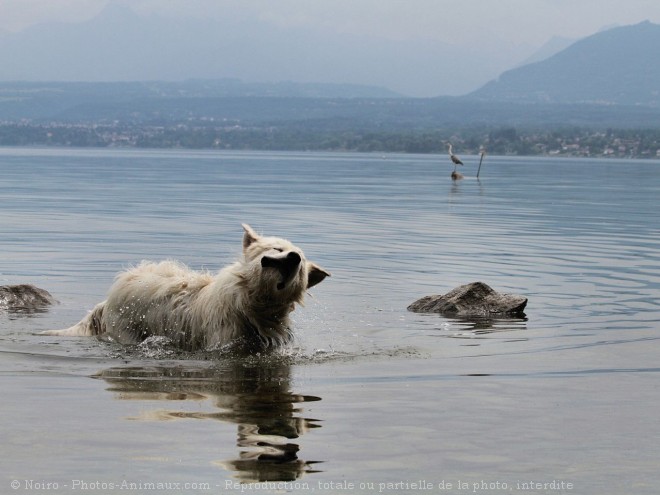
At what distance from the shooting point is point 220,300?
13438mm

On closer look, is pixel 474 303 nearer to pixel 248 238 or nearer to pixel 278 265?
pixel 248 238

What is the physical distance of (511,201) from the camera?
2441 inches

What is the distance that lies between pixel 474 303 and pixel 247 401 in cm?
891

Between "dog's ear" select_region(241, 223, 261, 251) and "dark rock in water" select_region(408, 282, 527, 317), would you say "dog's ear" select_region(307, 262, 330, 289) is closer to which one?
"dog's ear" select_region(241, 223, 261, 251)

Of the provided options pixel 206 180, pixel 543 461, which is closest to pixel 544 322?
pixel 543 461

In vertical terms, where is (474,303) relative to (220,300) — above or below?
below

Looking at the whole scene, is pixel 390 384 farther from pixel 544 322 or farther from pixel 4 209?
pixel 4 209

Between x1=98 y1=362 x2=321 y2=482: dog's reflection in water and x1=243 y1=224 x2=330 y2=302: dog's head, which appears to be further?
x1=243 y1=224 x2=330 y2=302: dog's head

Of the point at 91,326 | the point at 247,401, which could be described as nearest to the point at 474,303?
the point at 91,326

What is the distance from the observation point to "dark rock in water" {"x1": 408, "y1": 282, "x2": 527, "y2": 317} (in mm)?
19422

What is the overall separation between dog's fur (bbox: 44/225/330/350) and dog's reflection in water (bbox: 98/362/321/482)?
462 millimetres

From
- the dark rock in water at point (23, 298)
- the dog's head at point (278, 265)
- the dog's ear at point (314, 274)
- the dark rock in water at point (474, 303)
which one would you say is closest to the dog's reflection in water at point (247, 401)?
the dog's head at point (278, 265)

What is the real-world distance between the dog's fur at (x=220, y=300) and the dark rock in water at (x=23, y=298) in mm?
4555

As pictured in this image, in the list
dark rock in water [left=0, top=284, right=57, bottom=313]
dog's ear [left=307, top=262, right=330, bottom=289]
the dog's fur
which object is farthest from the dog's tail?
dark rock in water [left=0, top=284, right=57, bottom=313]
